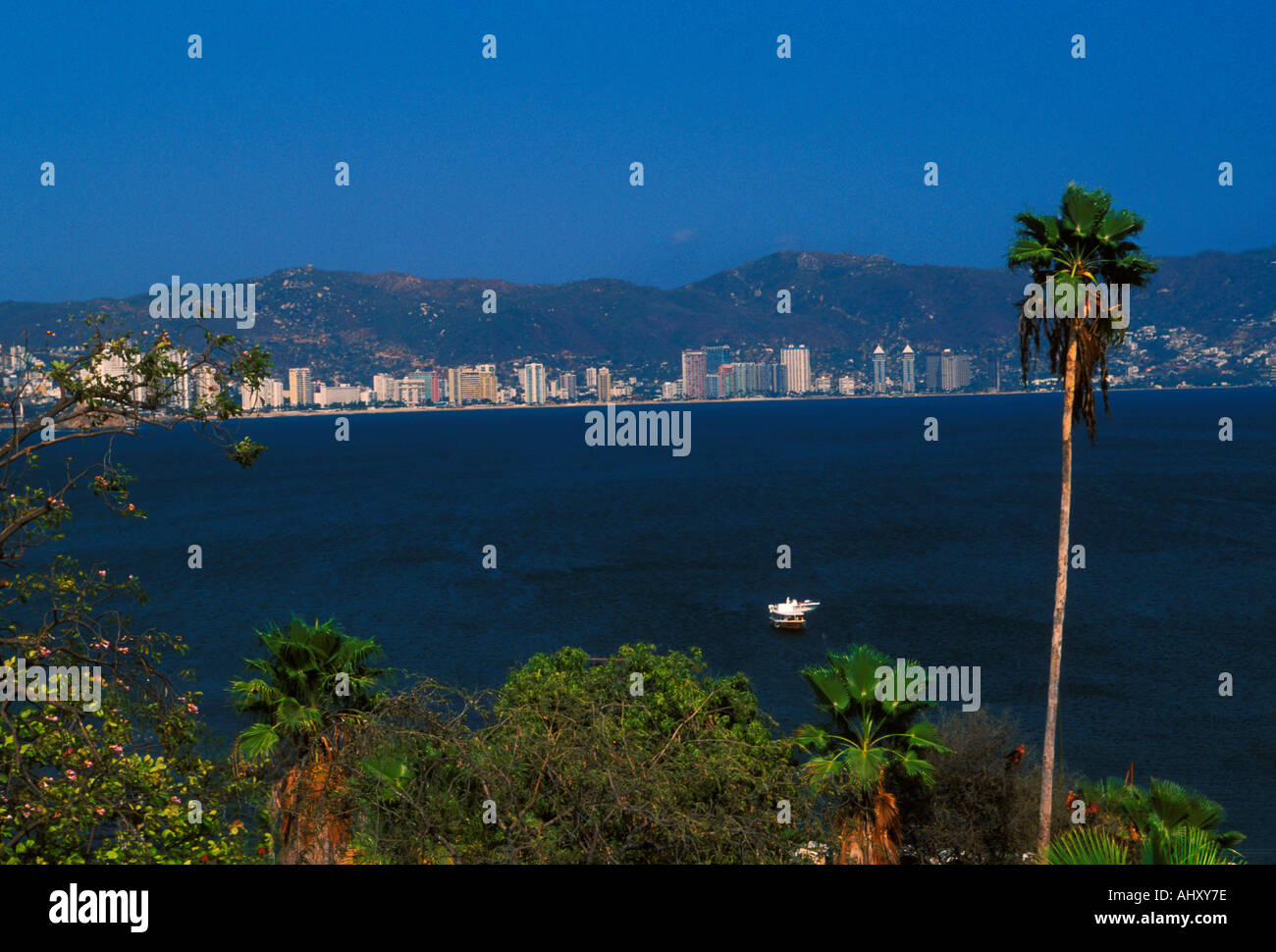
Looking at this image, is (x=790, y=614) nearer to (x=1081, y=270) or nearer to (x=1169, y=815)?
(x=1081, y=270)

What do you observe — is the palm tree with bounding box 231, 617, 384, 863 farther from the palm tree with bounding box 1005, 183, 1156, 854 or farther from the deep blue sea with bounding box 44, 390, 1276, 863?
the deep blue sea with bounding box 44, 390, 1276, 863

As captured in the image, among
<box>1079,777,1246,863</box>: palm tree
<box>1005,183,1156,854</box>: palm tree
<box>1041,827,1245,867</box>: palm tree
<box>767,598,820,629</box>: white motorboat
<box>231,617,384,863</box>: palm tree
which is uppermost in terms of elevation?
<box>1005,183,1156,854</box>: palm tree

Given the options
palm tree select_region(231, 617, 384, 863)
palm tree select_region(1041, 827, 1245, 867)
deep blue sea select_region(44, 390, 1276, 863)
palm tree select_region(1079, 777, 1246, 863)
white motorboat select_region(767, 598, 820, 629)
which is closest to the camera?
palm tree select_region(1041, 827, 1245, 867)

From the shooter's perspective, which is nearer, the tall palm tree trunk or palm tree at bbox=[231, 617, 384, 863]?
Result: palm tree at bbox=[231, 617, 384, 863]

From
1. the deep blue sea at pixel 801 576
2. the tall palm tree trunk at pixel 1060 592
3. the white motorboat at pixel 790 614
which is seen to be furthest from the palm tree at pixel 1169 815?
the white motorboat at pixel 790 614

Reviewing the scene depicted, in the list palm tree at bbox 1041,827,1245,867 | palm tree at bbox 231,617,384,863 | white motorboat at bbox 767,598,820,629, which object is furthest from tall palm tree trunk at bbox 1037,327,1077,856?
white motorboat at bbox 767,598,820,629
